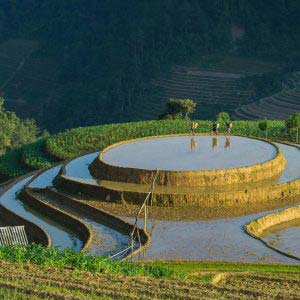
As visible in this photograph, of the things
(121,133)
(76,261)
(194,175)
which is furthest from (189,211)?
(121,133)

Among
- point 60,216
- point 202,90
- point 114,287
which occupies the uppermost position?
point 114,287

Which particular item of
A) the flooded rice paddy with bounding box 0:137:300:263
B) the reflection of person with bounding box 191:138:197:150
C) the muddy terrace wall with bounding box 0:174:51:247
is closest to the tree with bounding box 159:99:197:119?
the reflection of person with bounding box 191:138:197:150

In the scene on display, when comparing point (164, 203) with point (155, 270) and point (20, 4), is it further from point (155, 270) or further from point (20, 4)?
point (20, 4)

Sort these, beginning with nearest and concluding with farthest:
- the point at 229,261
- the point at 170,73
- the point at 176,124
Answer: the point at 229,261 < the point at 176,124 < the point at 170,73

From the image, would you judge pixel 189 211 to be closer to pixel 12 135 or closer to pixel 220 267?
pixel 220 267

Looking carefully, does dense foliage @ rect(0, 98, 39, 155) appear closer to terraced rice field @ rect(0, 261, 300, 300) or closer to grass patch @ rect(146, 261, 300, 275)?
grass patch @ rect(146, 261, 300, 275)

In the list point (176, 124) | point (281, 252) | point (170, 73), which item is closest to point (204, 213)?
point (281, 252)
